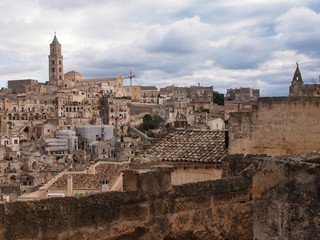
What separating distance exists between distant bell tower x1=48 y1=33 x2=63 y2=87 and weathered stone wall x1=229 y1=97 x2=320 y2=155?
112m

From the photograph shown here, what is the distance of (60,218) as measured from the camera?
4.05 metres

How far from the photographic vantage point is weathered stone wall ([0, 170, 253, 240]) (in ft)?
12.7

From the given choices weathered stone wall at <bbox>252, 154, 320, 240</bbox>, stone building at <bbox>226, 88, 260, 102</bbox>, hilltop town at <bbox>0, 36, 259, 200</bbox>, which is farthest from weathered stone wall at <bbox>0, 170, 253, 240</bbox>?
stone building at <bbox>226, 88, 260, 102</bbox>

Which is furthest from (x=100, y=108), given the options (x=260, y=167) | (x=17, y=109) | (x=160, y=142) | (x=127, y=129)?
(x=260, y=167)

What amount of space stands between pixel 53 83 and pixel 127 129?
137 feet

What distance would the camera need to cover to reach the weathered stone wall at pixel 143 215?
12.7ft

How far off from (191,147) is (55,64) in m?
114

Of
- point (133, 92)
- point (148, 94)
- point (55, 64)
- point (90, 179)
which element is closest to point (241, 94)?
point (148, 94)

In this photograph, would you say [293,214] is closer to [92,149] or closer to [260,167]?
[260,167]

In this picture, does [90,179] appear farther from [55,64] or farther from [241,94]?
[55,64]

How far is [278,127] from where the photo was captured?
10078 mm

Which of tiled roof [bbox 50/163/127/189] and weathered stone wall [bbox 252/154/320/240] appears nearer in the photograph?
weathered stone wall [bbox 252/154/320/240]

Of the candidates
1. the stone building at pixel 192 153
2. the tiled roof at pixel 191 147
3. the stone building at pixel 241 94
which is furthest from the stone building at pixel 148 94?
the stone building at pixel 192 153

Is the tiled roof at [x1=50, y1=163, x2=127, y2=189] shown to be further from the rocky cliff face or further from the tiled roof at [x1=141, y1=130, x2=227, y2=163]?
the rocky cliff face
